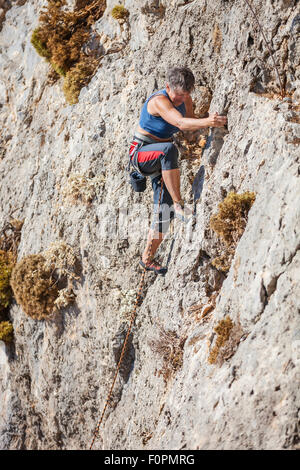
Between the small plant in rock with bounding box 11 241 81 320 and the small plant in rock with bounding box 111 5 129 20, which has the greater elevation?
the small plant in rock with bounding box 111 5 129 20

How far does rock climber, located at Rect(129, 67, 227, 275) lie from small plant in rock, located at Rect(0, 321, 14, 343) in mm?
5761

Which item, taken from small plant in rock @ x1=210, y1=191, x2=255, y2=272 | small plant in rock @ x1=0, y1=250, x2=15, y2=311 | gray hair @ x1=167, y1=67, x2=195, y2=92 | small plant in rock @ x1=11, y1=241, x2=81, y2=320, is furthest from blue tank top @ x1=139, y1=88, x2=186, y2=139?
small plant in rock @ x1=0, y1=250, x2=15, y2=311

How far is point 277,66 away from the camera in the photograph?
778 cm

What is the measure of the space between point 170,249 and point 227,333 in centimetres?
307

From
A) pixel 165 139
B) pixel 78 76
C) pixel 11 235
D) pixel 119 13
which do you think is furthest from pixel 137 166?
pixel 11 235

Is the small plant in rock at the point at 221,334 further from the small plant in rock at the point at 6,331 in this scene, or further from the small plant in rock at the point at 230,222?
the small plant in rock at the point at 6,331

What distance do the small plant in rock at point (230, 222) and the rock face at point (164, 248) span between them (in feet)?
0.76

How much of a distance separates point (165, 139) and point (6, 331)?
304 inches

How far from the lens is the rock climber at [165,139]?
7844 mm

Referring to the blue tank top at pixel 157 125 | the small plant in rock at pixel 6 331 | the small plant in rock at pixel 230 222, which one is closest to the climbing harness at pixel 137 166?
the blue tank top at pixel 157 125

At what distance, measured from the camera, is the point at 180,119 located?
7.75 meters

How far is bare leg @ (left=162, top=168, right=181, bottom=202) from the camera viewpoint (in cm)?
844

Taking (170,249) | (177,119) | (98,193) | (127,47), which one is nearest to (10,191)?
(98,193)

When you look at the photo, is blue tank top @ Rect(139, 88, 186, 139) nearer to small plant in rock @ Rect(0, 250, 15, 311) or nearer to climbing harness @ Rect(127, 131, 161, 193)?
climbing harness @ Rect(127, 131, 161, 193)
